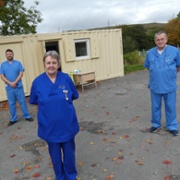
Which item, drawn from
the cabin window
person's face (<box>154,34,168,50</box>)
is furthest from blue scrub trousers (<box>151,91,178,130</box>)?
the cabin window

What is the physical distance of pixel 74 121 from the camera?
115 inches

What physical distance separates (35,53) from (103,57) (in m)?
3.54

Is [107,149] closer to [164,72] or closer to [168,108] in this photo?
[168,108]

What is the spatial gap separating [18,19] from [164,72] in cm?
1691

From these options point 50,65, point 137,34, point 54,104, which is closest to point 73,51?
point 50,65

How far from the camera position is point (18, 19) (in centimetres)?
1850

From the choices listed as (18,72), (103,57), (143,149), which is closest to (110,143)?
(143,149)

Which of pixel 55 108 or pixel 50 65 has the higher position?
pixel 50 65

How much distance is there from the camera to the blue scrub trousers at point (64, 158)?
2.95 m

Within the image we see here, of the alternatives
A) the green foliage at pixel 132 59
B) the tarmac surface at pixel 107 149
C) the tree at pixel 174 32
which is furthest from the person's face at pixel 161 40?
the tree at pixel 174 32

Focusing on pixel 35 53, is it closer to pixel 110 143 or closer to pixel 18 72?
pixel 18 72

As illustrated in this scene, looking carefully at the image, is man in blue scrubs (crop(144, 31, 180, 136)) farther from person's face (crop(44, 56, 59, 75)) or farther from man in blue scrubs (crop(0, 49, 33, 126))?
man in blue scrubs (crop(0, 49, 33, 126))

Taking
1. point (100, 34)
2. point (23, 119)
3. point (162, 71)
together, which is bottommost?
point (23, 119)

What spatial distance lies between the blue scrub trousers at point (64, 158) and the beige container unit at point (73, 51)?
21.6 feet
